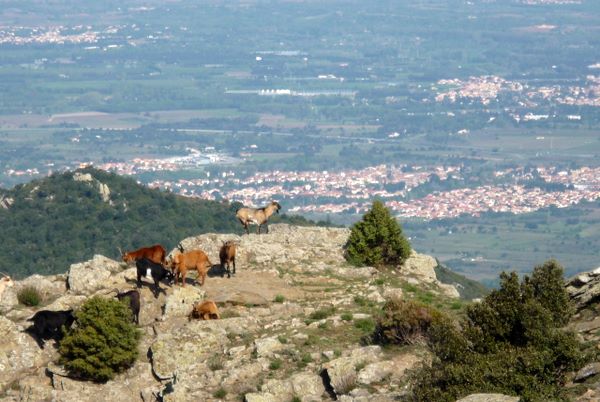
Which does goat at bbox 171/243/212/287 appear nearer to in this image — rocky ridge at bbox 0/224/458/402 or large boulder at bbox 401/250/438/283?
rocky ridge at bbox 0/224/458/402

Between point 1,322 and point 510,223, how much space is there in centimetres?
11846

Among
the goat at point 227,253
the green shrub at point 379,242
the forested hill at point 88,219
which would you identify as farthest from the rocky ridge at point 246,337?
the forested hill at point 88,219

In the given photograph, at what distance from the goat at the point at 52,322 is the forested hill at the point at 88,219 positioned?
3806 centimetres

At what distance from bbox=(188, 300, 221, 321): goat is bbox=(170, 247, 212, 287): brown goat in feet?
4.23

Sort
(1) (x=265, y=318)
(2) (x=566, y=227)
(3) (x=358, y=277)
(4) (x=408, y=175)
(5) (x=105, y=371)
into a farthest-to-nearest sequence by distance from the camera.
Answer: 1. (4) (x=408, y=175)
2. (2) (x=566, y=227)
3. (3) (x=358, y=277)
4. (1) (x=265, y=318)
5. (5) (x=105, y=371)

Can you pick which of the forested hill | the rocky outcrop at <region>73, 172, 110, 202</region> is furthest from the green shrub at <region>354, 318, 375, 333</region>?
the rocky outcrop at <region>73, 172, 110, 202</region>

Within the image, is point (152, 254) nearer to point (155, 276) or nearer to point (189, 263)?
point (189, 263)

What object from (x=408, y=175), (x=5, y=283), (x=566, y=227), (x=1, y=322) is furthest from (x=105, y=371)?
(x=408, y=175)

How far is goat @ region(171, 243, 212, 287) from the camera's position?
22.5 meters

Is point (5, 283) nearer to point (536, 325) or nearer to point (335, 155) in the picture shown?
point (536, 325)

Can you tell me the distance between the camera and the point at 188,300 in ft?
71.4

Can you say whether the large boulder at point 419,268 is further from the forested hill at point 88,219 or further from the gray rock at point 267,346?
the forested hill at point 88,219

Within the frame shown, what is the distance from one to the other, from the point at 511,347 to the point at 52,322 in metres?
7.57

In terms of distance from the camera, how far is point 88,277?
2286 cm
